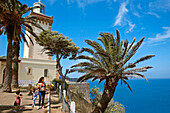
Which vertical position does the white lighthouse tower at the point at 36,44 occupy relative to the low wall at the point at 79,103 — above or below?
above

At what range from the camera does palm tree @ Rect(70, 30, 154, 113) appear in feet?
31.9

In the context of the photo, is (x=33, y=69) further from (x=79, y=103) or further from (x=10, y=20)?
(x=79, y=103)

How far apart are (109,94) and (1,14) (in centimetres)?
1104

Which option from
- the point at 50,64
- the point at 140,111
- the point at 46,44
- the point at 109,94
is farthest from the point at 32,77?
the point at 140,111

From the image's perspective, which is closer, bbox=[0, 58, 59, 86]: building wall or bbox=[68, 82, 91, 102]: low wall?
bbox=[0, 58, 59, 86]: building wall

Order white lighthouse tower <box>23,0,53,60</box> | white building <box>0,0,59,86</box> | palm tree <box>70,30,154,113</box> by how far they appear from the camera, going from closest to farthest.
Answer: palm tree <box>70,30,154,113</box>
white building <box>0,0,59,86</box>
white lighthouse tower <box>23,0,53,60</box>

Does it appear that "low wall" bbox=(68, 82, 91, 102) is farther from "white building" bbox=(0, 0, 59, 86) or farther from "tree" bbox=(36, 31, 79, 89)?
"tree" bbox=(36, 31, 79, 89)

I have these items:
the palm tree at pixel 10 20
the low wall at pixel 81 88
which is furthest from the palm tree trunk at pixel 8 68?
the low wall at pixel 81 88

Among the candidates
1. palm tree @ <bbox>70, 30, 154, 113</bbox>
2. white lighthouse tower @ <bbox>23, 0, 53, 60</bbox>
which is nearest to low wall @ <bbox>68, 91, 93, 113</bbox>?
palm tree @ <bbox>70, 30, 154, 113</bbox>

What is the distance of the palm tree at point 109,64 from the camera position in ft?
31.9

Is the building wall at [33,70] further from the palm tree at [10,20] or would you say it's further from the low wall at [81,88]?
the palm tree at [10,20]

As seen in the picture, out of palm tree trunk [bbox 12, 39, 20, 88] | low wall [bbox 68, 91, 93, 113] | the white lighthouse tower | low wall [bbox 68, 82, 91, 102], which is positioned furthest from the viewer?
the white lighthouse tower

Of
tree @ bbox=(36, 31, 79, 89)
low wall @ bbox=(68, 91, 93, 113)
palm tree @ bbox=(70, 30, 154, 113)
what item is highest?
tree @ bbox=(36, 31, 79, 89)

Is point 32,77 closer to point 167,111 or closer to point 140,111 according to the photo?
point 140,111
